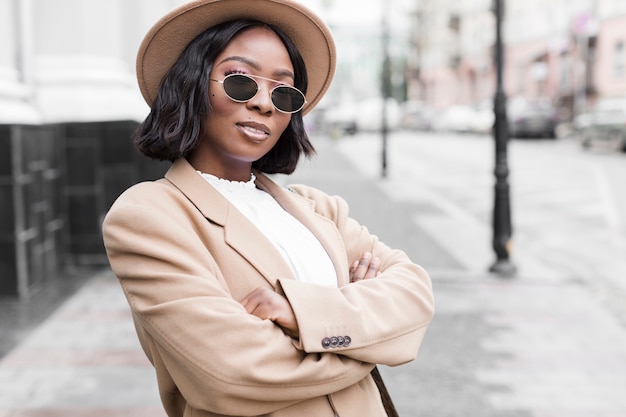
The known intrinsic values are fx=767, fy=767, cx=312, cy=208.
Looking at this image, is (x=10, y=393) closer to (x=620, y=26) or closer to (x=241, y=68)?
(x=241, y=68)

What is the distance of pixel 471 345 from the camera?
200 inches

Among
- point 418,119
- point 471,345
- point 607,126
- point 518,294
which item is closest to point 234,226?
point 471,345

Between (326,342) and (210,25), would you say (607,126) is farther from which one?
(326,342)

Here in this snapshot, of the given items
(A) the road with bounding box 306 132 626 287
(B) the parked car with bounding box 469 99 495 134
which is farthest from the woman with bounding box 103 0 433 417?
(B) the parked car with bounding box 469 99 495 134

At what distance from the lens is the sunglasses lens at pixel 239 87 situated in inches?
63.6

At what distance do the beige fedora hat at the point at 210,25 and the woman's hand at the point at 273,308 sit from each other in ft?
1.88

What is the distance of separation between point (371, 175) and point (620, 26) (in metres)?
21.4

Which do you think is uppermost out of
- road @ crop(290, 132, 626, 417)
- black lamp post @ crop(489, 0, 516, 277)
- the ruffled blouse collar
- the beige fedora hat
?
the beige fedora hat

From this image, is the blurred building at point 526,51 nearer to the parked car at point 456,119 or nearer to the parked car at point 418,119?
the parked car at point 456,119

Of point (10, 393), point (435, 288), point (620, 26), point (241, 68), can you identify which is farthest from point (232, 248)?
point (620, 26)

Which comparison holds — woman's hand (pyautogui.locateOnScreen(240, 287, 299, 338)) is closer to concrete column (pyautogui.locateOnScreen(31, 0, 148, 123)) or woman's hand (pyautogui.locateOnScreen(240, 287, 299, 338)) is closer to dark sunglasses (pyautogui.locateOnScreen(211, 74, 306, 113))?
dark sunglasses (pyautogui.locateOnScreen(211, 74, 306, 113))

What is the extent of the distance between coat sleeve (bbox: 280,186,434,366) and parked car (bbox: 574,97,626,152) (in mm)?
20513

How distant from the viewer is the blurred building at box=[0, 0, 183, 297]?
635cm

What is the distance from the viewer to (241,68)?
1.64 metres
